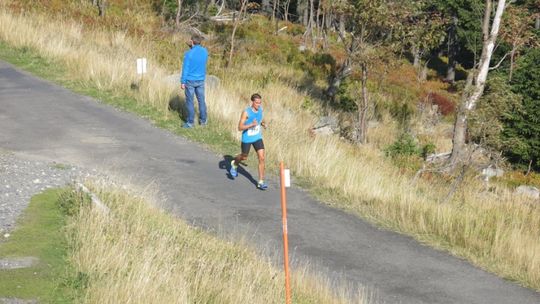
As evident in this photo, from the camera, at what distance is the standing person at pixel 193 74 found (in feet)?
46.5

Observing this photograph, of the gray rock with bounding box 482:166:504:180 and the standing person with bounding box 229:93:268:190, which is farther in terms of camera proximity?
the gray rock with bounding box 482:166:504:180

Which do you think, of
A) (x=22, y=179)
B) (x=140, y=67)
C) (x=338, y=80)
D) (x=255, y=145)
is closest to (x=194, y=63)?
(x=140, y=67)

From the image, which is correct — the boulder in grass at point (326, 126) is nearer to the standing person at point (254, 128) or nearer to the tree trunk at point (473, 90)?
the tree trunk at point (473, 90)

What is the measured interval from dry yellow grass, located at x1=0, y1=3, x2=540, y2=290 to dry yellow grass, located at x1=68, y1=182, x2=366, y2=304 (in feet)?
9.39

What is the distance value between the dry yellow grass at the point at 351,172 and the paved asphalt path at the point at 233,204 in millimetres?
518

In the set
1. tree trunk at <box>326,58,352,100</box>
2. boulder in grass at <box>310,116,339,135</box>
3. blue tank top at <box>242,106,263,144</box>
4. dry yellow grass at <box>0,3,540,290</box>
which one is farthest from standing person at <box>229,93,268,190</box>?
tree trunk at <box>326,58,352,100</box>

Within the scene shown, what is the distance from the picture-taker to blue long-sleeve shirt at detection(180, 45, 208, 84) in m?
14.2

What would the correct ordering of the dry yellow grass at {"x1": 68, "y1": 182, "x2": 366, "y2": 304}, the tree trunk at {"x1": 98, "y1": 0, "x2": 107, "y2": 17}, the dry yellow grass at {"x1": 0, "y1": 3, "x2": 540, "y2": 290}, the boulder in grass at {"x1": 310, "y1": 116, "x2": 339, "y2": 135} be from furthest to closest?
the tree trunk at {"x1": 98, "y1": 0, "x2": 107, "y2": 17}
the boulder in grass at {"x1": 310, "y1": 116, "x2": 339, "y2": 135}
the dry yellow grass at {"x1": 0, "y1": 3, "x2": 540, "y2": 290}
the dry yellow grass at {"x1": 68, "y1": 182, "x2": 366, "y2": 304}

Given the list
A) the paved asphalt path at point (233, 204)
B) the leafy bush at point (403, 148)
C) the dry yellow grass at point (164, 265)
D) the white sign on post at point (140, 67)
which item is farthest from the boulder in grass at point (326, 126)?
the dry yellow grass at point (164, 265)

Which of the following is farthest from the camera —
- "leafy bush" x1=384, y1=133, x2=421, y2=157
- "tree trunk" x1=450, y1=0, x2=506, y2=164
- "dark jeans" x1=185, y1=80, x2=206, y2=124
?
"leafy bush" x1=384, y1=133, x2=421, y2=157

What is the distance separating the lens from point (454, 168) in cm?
1761

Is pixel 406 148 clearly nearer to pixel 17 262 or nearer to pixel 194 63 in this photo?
pixel 194 63

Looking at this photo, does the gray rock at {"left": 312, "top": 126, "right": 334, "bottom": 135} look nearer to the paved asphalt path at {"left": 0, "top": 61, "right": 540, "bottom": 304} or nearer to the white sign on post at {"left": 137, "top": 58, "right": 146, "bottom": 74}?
the white sign on post at {"left": 137, "top": 58, "right": 146, "bottom": 74}

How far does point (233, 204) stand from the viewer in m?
10.9
